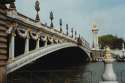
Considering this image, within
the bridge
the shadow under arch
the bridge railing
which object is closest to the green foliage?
the shadow under arch

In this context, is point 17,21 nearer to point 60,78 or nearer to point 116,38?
point 60,78

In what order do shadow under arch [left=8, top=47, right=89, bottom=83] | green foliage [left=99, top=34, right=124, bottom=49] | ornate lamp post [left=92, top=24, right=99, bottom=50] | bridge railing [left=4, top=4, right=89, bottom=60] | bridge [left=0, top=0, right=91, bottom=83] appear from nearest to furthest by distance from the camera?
bridge [left=0, top=0, right=91, bottom=83], shadow under arch [left=8, top=47, right=89, bottom=83], bridge railing [left=4, top=4, right=89, bottom=60], ornate lamp post [left=92, top=24, right=99, bottom=50], green foliage [left=99, top=34, right=124, bottom=49]

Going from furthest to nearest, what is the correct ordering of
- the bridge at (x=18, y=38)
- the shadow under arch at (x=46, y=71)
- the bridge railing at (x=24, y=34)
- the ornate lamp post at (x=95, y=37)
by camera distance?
1. the ornate lamp post at (x=95, y=37)
2. the bridge railing at (x=24, y=34)
3. the shadow under arch at (x=46, y=71)
4. the bridge at (x=18, y=38)

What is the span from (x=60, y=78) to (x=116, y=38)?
480 feet

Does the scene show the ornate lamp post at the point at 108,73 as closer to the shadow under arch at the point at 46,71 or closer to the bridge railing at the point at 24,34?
the shadow under arch at the point at 46,71

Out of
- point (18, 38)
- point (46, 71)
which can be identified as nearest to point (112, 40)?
point (18, 38)

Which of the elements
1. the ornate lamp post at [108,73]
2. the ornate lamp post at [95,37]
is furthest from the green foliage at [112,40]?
the ornate lamp post at [108,73]

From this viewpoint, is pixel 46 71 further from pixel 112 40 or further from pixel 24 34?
pixel 112 40

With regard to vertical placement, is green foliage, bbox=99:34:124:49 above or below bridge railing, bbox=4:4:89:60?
below

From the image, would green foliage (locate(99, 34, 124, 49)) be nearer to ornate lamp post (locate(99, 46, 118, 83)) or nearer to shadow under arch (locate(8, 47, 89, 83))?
shadow under arch (locate(8, 47, 89, 83))

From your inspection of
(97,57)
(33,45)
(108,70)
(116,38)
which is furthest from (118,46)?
(108,70)

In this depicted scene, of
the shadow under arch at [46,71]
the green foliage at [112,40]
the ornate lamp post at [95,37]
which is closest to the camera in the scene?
the shadow under arch at [46,71]

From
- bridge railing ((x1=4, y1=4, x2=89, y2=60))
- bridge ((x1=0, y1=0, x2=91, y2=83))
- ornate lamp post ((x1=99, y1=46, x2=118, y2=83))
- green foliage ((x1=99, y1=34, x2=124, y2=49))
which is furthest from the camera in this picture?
green foliage ((x1=99, y1=34, x2=124, y2=49))

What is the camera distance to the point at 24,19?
30.4m
